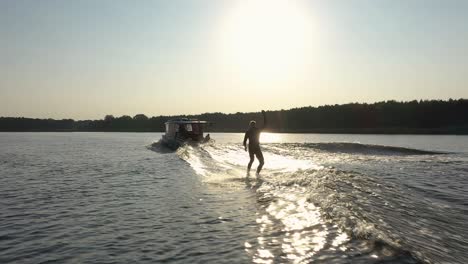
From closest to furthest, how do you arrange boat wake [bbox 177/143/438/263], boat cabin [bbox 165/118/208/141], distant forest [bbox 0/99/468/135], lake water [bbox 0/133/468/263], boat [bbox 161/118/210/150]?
boat wake [bbox 177/143/438/263]
lake water [bbox 0/133/468/263]
boat [bbox 161/118/210/150]
boat cabin [bbox 165/118/208/141]
distant forest [bbox 0/99/468/135]

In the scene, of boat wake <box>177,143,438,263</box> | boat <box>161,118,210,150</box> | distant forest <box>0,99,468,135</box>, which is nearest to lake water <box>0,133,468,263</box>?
boat wake <box>177,143,438,263</box>

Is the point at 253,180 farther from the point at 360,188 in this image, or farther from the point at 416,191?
the point at 416,191

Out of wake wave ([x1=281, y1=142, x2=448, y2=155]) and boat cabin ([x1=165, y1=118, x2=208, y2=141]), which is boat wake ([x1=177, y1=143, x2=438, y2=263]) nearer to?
wake wave ([x1=281, y1=142, x2=448, y2=155])

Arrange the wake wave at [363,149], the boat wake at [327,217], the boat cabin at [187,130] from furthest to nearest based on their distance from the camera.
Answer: the boat cabin at [187,130] → the wake wave at [363,149] → the boat wake at [327,217]

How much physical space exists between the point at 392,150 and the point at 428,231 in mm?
30446

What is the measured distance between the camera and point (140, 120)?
18225 centimetres

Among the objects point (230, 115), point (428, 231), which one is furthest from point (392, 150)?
point (230, 115)

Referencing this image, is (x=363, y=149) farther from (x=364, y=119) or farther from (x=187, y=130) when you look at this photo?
(x=364, y=119)

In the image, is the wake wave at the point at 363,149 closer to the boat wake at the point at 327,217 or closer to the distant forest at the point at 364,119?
the boat wake at the point at 327,217

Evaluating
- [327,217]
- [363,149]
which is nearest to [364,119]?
[363,149]

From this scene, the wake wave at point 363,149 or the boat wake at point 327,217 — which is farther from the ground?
the wake wave at point 363,149

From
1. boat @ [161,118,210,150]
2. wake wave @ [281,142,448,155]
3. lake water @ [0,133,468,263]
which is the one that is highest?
boat @ [161,118,210,150]

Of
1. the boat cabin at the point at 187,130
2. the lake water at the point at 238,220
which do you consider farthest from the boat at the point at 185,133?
the lake water at the point at 238,220

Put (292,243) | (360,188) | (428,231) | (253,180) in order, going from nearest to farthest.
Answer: (292,243) → (428,231) → (360,188) → (253,180)
